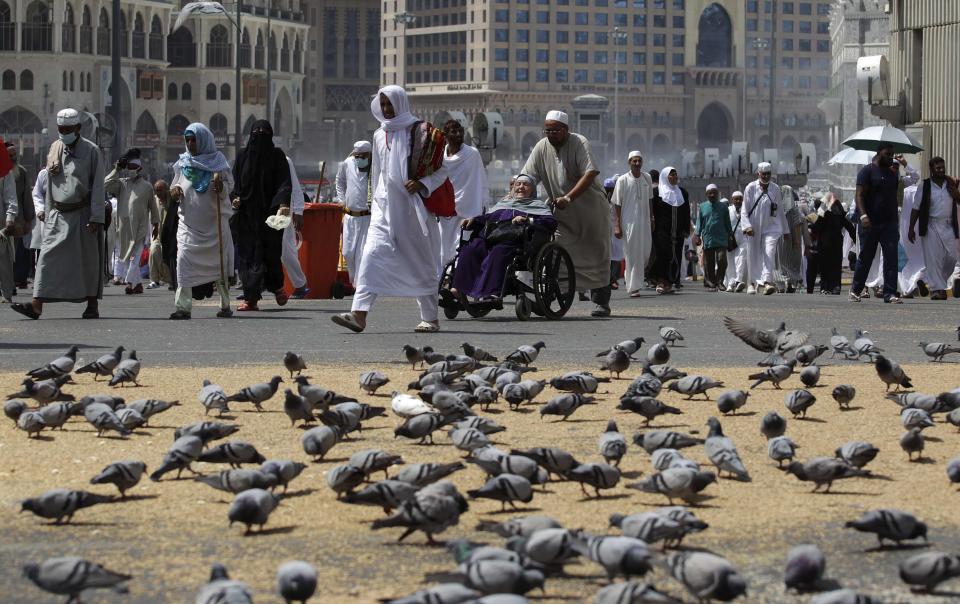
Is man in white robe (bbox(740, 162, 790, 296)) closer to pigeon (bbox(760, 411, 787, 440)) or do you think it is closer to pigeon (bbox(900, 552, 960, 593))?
pigeon (bbox(760, 411, 787, 440))

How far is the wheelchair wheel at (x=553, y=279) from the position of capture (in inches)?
609

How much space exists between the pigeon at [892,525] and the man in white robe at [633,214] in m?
16.6

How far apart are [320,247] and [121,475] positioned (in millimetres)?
14941

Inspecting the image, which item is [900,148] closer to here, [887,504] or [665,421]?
[665,421]

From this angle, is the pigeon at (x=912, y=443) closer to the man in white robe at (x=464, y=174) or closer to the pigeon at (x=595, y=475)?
the pigeon at (x=595, y=475)

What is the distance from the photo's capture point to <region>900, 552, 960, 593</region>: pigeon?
4.96 metres

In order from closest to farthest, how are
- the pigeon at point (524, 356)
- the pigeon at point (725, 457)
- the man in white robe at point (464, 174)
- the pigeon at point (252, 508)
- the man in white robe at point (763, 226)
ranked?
the pigeon at point (252, 508) → the pigeon at point (725, 457) → the pigeon at point (524, 356) → the man in white robe at point (464, 174) → the man in white robe at point (763, 226)

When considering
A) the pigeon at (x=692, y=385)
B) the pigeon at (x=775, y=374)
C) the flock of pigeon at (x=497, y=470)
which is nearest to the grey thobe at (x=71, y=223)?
the flock of pigeon at (x=497, y=470)

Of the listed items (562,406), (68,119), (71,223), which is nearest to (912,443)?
(562,406)

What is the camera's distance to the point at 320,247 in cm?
2147

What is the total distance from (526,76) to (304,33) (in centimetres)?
5603

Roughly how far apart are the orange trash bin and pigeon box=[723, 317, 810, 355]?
8.92m

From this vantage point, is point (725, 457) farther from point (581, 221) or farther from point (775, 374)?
point (581, 221)

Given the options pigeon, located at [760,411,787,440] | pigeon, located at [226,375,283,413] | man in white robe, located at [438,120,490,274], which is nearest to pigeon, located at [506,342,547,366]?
pigeon, located at [226,375,283,413]
